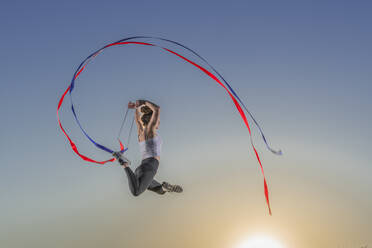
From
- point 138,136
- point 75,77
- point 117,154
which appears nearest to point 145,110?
point 138,136

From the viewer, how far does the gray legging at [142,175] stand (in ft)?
40.1

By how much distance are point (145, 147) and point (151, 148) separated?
0.57ft

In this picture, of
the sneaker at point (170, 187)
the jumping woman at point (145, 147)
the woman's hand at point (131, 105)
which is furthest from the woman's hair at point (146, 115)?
the sneaker at point (170, 187)

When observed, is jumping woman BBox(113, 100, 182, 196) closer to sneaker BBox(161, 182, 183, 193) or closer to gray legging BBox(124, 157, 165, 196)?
gray legging BBox(124, 157, 165, 196)

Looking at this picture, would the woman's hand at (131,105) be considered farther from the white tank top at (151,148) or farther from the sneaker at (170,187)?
the sneaker at (170,187)

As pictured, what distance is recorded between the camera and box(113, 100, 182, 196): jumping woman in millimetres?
12309

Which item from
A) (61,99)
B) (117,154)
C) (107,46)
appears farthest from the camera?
(61,99)

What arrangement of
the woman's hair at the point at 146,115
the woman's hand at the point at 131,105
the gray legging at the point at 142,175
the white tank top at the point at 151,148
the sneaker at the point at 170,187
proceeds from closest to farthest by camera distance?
the gray legging at the point at 142,175
the white tank top at the point at 151,148
the woman's hair at the point at 146,115
the woman's hand at the point at 131,105
the sneaker at the point at 170,187

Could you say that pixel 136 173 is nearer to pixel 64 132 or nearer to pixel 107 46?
pixel 64 132

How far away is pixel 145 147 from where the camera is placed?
12.9 metres

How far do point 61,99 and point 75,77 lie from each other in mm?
953

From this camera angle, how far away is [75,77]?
13.9 meters

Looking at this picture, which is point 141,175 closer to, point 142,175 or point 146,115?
point 142,175

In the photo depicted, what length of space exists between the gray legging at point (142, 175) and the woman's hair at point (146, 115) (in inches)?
44.8
